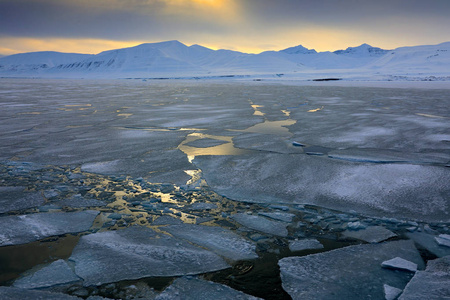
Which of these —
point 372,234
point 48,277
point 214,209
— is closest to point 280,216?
point 214,209

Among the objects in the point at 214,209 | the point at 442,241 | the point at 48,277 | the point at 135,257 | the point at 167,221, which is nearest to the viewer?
the point at 48,277

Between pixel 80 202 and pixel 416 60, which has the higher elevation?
pixel 416 60

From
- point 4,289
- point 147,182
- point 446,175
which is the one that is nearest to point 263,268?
point 4,289

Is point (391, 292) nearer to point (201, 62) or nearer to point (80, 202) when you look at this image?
point (80, 202)

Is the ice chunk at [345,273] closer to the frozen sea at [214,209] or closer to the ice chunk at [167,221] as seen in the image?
the frozen sea at [214,209]

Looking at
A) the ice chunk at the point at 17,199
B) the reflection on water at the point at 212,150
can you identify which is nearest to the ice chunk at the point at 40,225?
the ice chunk at the point at 17,199

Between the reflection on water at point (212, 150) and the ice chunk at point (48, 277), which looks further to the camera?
the reflection on water at point (212, 150)

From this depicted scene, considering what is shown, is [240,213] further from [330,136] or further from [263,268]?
[330,136]

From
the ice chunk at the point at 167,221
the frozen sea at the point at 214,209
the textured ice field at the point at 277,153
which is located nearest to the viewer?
the frozen sea at the point at 214,209
